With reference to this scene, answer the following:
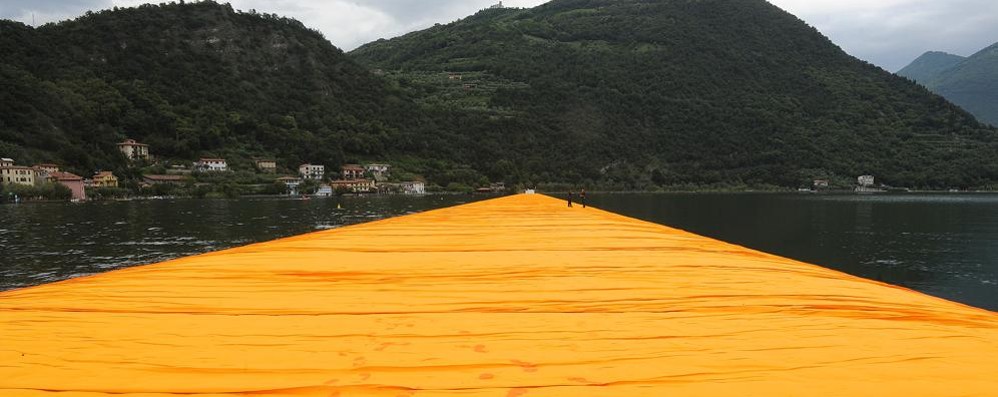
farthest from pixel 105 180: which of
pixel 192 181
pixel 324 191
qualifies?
pixel 324 191

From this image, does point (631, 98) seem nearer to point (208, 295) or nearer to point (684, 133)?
point (684, 133)

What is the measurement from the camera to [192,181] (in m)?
84.4

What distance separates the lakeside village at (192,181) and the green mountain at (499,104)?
4.49 metres

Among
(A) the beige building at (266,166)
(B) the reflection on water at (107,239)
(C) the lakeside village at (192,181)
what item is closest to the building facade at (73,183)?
(C) the lakeside village at (192,181)

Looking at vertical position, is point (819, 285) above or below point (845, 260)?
above

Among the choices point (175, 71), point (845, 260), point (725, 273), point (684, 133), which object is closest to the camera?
point (725, 273)

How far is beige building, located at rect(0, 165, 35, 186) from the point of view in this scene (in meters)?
71.2

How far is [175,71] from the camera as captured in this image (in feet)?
402

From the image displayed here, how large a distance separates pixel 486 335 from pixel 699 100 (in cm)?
17209

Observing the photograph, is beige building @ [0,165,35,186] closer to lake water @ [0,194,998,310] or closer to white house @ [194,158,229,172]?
white house @ [194,158,229,172]

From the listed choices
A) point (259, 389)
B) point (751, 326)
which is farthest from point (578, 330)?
point (259, 389)

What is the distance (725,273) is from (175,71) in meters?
145

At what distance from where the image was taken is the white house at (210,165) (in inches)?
3632

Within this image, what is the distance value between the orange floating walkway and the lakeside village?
293 ft
